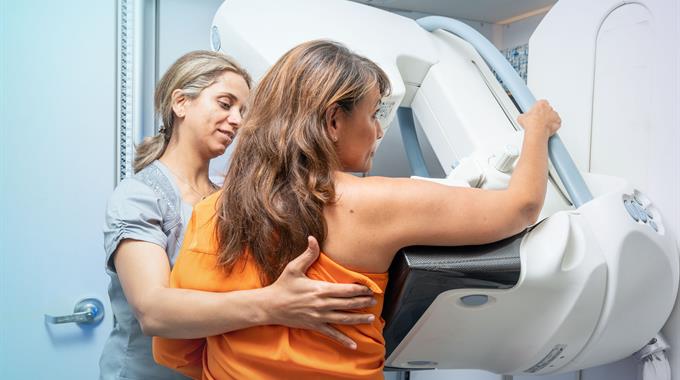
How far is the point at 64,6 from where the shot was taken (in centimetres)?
146

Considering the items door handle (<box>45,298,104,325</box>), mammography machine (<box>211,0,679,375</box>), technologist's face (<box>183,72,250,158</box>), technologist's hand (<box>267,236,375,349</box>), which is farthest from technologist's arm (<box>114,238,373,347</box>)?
door handle (<box>45,298,104,325</box>)

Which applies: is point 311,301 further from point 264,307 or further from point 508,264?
point 508,264

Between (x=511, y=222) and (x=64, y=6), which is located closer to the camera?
(x=511, y=222)

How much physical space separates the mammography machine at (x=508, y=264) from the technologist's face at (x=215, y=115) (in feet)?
0.25

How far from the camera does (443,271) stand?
2.47 feet

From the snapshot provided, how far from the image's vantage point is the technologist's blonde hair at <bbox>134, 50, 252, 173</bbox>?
1.18 meters

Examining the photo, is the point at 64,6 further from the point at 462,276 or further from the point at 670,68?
the point at 670,68

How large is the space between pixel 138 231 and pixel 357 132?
47 cm

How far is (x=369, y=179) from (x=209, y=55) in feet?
2.10

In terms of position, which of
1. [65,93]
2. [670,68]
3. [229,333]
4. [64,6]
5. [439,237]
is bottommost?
[229,333]

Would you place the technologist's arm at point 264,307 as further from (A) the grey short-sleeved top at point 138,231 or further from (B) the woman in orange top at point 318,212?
(A) the grey short-sleeved top at point 138,231

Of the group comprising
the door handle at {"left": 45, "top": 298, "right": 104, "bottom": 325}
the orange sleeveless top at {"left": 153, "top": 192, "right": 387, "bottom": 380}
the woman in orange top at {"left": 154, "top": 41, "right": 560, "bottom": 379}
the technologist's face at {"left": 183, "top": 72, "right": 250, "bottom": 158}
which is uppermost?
the technologist's face at {"left": 183, "top": 72, "right": 250, "bottom": 158}

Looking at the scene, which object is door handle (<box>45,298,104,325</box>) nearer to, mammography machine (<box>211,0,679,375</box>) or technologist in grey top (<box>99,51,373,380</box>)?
technologist in grey top (<box>99,51,373,380</box>)

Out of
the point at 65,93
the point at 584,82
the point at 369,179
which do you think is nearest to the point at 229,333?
the point at 369,179
